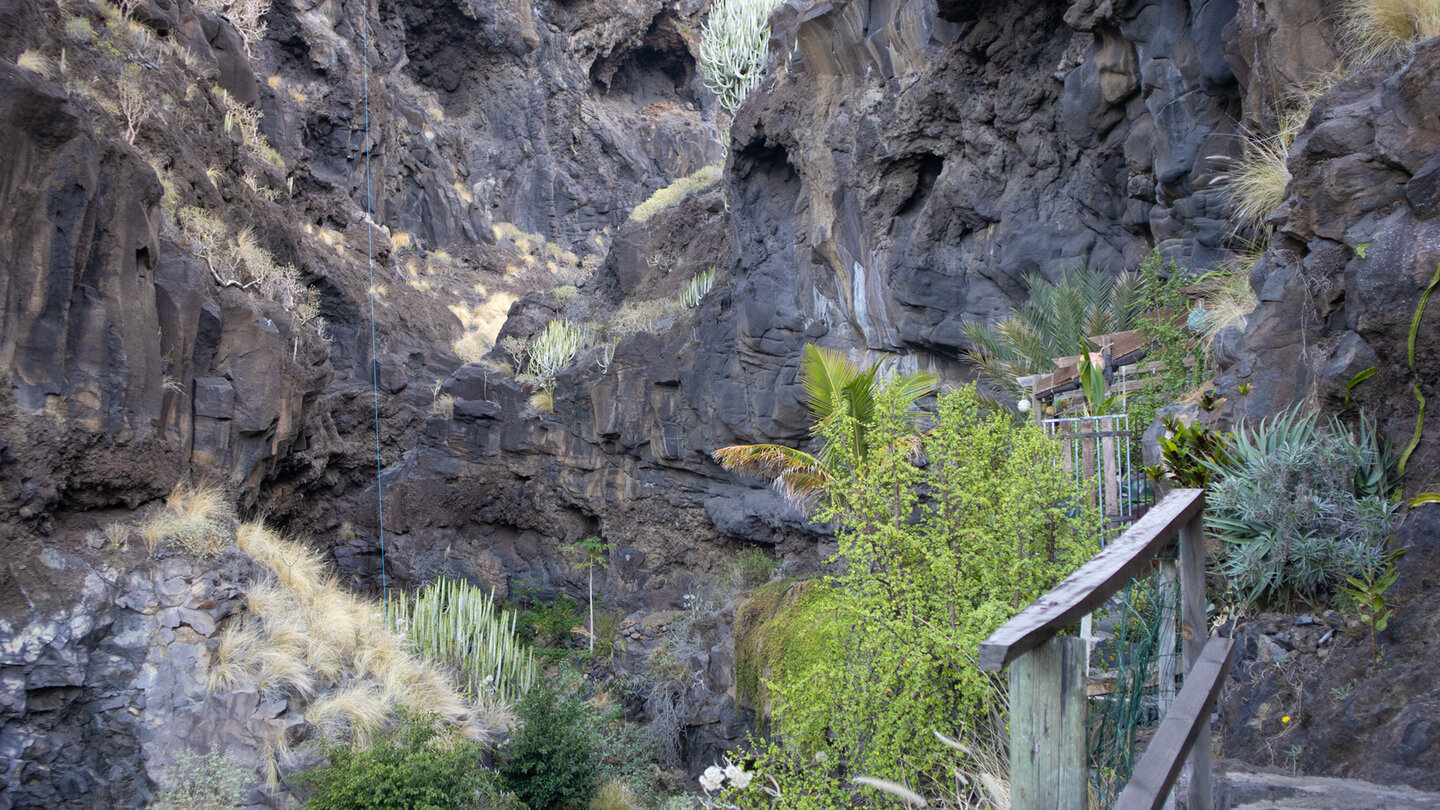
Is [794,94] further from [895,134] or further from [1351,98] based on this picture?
[1351,98]

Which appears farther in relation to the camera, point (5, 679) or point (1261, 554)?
point (5, 679)

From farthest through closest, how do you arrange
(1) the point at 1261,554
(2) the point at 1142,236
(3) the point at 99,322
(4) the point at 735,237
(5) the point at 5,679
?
(4) the point at 735,237, (2) the point at 1142,236, (3) the point at 99,322, (5) the point at 5,679, (1) the point at 1261,554

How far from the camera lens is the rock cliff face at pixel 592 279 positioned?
7.44 m

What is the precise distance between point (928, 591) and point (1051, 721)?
3503 millimetres

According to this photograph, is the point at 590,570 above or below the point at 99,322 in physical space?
below

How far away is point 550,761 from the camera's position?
34.4 feet

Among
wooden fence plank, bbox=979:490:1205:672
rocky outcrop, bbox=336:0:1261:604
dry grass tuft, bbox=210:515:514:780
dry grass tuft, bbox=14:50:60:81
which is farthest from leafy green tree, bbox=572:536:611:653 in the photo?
wooden fence plank, bbox=979:490:1205:672

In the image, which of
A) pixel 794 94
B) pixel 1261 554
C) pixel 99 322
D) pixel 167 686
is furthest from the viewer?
pixel 794 94

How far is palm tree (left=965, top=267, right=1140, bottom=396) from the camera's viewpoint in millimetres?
12352

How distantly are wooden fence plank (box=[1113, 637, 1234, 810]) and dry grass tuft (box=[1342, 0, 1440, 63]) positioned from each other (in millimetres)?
5068

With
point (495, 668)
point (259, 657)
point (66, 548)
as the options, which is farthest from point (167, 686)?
point (495, 668)

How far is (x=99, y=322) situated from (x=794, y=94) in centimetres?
1400

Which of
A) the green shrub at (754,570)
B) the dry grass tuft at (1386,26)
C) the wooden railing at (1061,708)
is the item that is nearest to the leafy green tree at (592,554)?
the green shrub at (754,570)

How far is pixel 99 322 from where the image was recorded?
1070 cm
